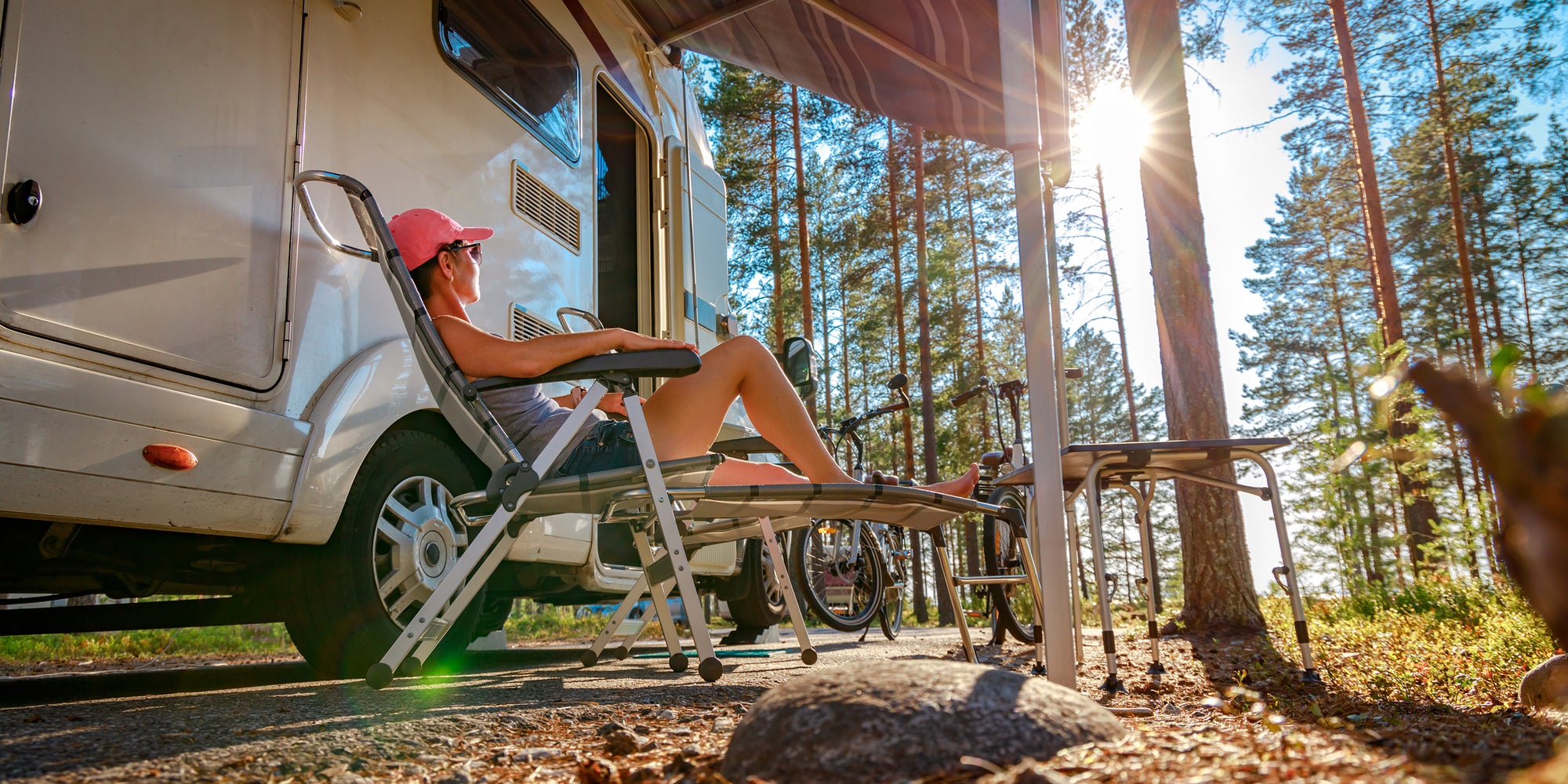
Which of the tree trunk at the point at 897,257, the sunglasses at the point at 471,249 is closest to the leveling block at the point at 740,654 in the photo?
the sunglasses at the point at 471,249

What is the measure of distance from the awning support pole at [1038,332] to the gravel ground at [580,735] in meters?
0.25

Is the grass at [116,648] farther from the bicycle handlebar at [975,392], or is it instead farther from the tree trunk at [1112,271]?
the tree trunk at [1112,271]

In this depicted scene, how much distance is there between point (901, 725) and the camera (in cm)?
131

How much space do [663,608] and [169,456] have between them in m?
1.34

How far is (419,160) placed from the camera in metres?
3.08

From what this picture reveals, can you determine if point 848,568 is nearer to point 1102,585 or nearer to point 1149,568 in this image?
point 1149,568

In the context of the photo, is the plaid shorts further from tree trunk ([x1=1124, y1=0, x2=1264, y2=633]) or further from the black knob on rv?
tree trunk ([x1=1124, y1=0, x2=1264, y2=633])

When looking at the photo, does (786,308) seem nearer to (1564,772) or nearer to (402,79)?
(402,79)

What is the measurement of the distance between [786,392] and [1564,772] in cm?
226

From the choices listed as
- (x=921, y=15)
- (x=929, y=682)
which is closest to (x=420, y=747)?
(x=929, y=682)

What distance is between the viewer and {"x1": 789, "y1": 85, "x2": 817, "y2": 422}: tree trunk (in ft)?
53.4

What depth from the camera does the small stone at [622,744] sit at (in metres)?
1.64

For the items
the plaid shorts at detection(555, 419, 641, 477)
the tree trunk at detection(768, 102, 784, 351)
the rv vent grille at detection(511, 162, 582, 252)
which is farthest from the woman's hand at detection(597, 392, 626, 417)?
the tree trunk at detection(768, 102, 784, 351)

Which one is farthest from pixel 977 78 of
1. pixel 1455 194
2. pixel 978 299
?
pixel 978 299
